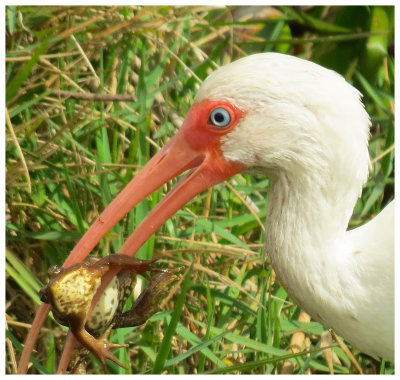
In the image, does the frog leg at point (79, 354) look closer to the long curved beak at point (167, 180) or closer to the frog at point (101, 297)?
the frog at point (101, 297)

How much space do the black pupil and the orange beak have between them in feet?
0.09

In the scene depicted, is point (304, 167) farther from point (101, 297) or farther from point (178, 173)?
point (101, 297)

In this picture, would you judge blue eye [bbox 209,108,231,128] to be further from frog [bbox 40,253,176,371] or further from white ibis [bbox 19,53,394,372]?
frog [bbox 40,253,176,371]

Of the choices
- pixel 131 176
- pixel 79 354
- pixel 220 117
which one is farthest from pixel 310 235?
pixel 131 176

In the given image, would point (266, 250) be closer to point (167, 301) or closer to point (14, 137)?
point (167, 301)

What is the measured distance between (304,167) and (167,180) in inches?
18.4

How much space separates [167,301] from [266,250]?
919 mm

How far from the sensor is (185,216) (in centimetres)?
402

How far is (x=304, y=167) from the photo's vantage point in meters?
2.84

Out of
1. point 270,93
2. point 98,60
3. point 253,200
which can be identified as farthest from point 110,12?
point 270,93

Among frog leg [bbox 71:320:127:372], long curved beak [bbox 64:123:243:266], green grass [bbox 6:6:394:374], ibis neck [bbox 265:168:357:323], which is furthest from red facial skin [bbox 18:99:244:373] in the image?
green grass [bbox 6:6:394:374]

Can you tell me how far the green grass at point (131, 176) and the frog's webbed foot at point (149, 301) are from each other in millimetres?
424

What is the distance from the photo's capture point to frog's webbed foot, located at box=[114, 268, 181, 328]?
2928 mm

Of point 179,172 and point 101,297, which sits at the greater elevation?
point 179,172
